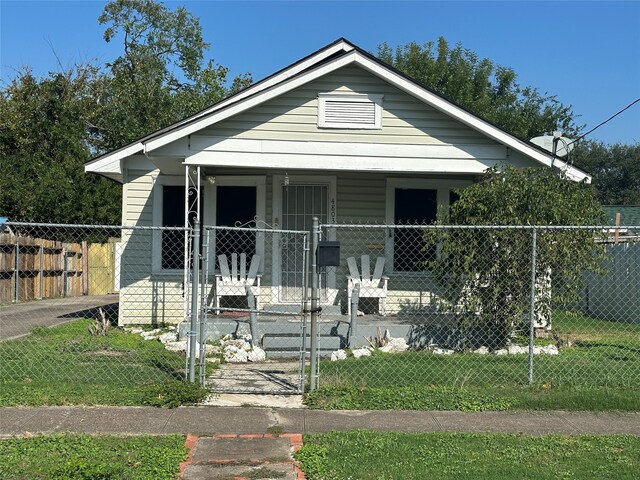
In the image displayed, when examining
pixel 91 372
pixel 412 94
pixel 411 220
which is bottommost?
pixel 91 372

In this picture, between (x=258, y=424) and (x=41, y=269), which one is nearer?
(x=258, y=424)

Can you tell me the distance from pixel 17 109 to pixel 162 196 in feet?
64.3

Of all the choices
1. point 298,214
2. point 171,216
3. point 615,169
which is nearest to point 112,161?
point 171,216

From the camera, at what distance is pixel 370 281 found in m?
11.6

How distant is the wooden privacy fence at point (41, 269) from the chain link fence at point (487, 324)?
32.2ft

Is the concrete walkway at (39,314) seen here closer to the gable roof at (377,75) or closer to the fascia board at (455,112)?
the gable roof at (377,75)

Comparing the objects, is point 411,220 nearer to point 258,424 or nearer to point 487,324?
point 487,324

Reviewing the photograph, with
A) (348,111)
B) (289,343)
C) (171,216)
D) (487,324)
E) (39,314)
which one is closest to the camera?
(487,324)

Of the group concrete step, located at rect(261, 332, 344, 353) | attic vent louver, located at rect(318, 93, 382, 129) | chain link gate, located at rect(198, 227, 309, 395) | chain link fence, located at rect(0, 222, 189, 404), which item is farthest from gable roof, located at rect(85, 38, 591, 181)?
concrete step, located at rect(261, 332, 344, 353)

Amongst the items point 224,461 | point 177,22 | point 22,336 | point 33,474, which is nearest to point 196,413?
point 224,461

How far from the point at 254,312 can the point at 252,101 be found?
4.41 meters

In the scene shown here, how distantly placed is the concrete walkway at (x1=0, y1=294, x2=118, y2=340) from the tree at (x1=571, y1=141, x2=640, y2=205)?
4541 centimetres

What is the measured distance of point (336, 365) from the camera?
8.47 metres

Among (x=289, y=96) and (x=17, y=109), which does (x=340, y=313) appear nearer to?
(x=289, y=96)
